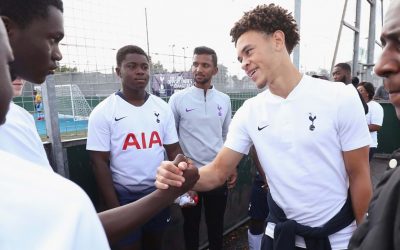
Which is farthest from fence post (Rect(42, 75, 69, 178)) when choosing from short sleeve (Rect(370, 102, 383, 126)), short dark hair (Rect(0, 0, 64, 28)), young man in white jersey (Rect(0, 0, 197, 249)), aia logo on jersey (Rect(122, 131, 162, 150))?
short sleeve (Rect(370, 102, 383, 126))

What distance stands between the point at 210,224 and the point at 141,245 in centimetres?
97

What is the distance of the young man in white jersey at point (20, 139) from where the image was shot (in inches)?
48.3

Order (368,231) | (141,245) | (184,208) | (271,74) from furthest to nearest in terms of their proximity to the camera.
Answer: (184,208), (141,245), (271,74), (368,231)

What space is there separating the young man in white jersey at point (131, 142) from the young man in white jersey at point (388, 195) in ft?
6.87

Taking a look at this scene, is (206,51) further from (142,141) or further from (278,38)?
(278,38)

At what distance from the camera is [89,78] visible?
319 cm

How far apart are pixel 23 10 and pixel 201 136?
2.42 meters

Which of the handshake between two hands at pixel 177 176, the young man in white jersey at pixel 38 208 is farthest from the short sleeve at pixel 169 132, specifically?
the young man in white jersey at pixel 38 208

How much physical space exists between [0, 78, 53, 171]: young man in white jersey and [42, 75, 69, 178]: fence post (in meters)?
1.41

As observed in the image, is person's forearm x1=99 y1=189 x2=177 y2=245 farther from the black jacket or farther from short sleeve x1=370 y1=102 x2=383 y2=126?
short sleeve x1=370 y1=102 x2=383 y2=126

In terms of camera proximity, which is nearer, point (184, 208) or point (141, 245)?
point (141, 245)

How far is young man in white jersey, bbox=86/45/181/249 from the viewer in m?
2.76

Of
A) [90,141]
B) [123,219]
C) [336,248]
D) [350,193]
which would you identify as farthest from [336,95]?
[90,141]

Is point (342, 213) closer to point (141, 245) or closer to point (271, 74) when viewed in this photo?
point (271, 74)
